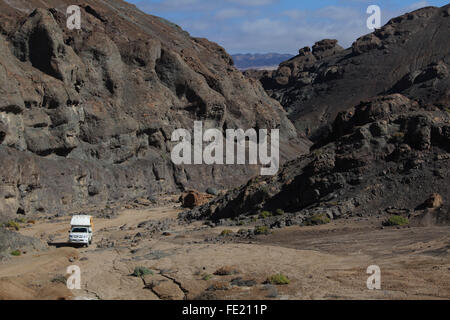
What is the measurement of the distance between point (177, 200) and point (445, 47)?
90.1 metres

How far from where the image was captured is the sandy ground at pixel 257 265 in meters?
16.7

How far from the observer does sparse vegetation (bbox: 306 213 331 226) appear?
94.7ft

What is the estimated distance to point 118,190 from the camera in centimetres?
5553

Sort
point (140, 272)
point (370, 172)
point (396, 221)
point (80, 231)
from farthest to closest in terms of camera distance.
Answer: point (370, 172) → point (80, 231) → point (396, 221) → point (140, 272)

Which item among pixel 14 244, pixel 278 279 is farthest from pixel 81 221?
pixel 278 279

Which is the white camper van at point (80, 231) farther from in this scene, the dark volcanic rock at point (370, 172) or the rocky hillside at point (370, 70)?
the rocky hillside at point (370, 70)

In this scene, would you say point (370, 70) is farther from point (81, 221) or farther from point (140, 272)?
point (140, 272)

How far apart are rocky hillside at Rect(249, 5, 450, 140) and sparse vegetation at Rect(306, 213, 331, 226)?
8038 centimetres

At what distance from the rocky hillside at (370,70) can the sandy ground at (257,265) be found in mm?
84231

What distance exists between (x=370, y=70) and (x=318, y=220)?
362ft

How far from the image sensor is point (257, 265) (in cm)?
2112

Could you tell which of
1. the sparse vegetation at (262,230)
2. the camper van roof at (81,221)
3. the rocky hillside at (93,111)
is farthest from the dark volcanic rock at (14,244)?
the rocky hillside at (93,111)

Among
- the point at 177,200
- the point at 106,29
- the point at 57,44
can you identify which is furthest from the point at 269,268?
the point at 106,29
